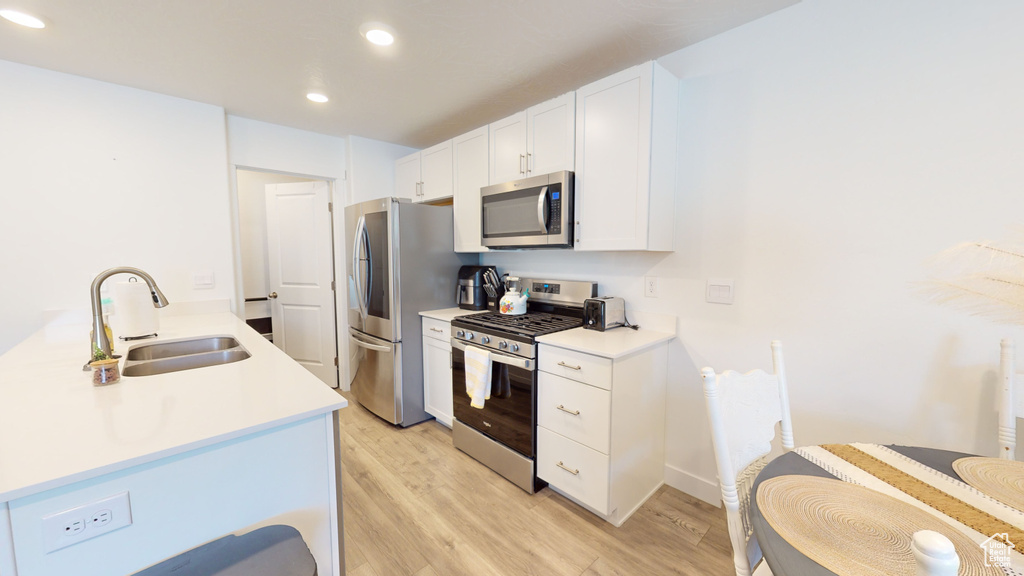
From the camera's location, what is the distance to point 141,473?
793 millimetres

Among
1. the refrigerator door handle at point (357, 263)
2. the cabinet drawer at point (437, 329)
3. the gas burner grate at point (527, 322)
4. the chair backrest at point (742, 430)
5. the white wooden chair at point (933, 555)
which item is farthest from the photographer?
the refrigerator door handle at point (357, 263)

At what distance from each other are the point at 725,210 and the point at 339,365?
344cm

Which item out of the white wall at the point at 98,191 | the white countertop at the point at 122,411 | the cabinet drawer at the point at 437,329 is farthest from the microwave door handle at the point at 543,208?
the white wall at the point at 98,191

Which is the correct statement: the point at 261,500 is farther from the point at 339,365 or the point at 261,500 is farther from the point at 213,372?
the point at 339,365

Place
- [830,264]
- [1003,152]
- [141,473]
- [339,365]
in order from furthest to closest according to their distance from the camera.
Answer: [339,365], [830,264], [1003,152], [141,473]

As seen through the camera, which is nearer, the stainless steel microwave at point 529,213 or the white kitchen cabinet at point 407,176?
the stainless steel microwave at point 529,213

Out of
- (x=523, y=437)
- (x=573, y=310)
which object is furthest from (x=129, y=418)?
(x=573, y=310)

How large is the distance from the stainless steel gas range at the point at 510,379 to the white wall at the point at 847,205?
2.37 feet

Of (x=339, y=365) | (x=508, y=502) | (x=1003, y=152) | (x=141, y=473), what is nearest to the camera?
(x=141, y=473)

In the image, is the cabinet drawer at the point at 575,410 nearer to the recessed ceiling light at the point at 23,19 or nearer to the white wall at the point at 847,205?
the white wall at the point at 847,205

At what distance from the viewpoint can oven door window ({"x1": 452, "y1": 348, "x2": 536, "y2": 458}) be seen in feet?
6.64

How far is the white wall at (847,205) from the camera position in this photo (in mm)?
1299

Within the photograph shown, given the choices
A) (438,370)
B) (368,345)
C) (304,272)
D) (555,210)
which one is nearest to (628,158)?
(555,210)

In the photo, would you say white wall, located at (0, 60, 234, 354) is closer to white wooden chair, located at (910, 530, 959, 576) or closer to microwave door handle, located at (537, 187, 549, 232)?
microwave door handle, located at (537, 187, 549, 232)
